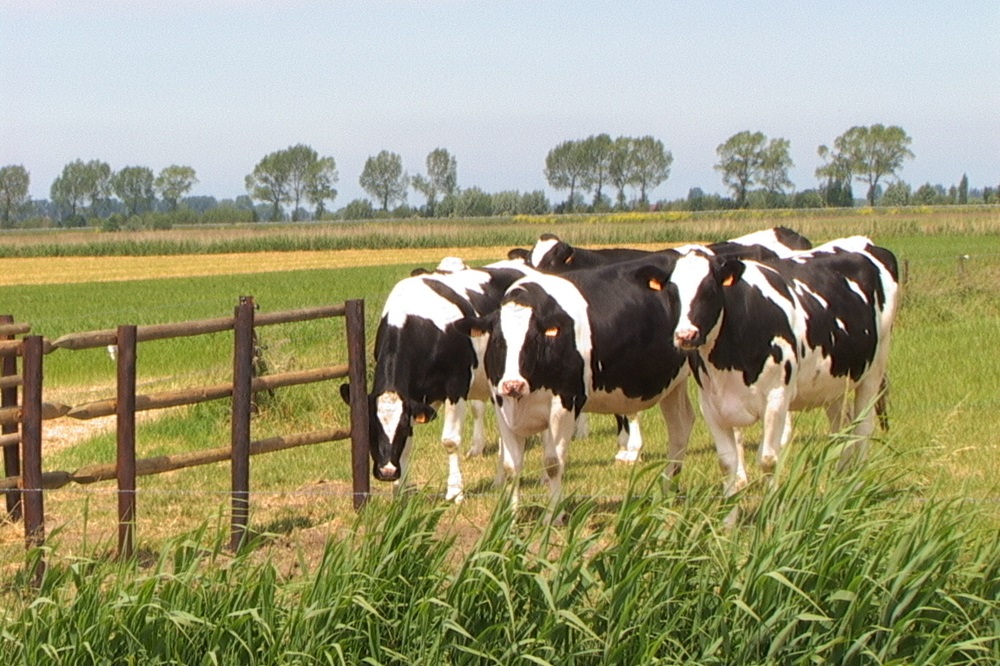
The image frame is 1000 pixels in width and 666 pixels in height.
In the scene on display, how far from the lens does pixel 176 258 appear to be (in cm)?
7231

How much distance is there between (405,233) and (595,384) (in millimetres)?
69639

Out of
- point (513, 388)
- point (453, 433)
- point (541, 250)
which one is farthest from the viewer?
point (541, 250)

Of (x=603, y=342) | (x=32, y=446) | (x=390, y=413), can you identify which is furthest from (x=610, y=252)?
(x=32, y=446)

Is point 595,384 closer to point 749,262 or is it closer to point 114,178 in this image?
point 749,262

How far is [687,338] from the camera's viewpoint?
9938 millimetres

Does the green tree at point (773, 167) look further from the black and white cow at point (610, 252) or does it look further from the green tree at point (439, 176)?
the black and white cow at point (610, 252)

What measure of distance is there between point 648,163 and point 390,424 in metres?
155

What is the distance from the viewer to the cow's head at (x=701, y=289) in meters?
10.3

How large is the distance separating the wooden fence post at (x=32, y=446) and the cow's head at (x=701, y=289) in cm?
412

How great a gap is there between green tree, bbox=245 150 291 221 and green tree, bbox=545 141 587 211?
105 ft

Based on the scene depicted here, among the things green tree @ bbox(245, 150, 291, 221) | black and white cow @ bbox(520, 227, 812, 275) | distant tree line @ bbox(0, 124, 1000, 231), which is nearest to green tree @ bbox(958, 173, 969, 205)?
distant tree line @ bbox(0, 124, 1000, 231)

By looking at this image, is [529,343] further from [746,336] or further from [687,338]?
[746,336]

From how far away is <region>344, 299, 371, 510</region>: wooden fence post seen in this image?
36.6ft

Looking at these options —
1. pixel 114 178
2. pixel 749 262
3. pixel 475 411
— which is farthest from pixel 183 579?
pixel 114 178
